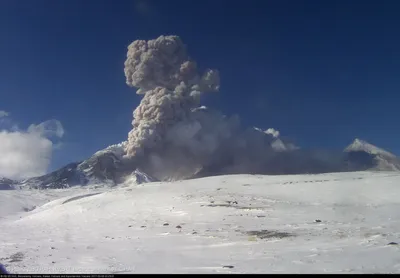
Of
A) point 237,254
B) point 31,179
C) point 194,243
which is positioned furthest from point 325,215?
point 31,179

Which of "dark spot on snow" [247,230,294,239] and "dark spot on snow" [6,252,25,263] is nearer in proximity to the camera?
"dark spot on snow" [6,252,25,263]

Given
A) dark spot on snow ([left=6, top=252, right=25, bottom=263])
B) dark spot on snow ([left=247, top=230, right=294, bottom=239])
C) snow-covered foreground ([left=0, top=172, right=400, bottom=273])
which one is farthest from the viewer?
dark spot on snow ([left=247, top=230, right=294, bottom=239])

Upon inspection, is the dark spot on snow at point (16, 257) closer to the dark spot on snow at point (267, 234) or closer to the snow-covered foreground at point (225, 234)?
the snow-covered foreground at point (225, 234)

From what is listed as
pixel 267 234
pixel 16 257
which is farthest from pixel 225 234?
pixel 16 257

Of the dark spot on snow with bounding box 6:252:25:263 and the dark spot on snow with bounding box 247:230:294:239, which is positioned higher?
the dark spot on snow with bounding box 247:230:294:239

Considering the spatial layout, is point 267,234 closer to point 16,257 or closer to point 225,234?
point 225,234

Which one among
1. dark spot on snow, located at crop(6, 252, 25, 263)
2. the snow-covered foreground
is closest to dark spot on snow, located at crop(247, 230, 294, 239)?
the snow-covered foreground

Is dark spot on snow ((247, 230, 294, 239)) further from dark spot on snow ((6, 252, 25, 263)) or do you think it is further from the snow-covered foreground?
dark spot on snow ((6, 252, 25, 263))

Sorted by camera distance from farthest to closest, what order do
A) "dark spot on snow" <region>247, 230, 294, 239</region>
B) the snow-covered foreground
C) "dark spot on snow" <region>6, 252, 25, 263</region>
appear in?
"dark spot on snow" <region>247, 230, 294, 239</region> < "dark spot on snow" <region>6, 252, 25, 263</region> < the snow-covered foreground

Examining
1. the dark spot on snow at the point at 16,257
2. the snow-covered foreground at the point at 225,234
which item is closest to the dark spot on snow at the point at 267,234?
the snow-covered foreground at the point at 225,234
